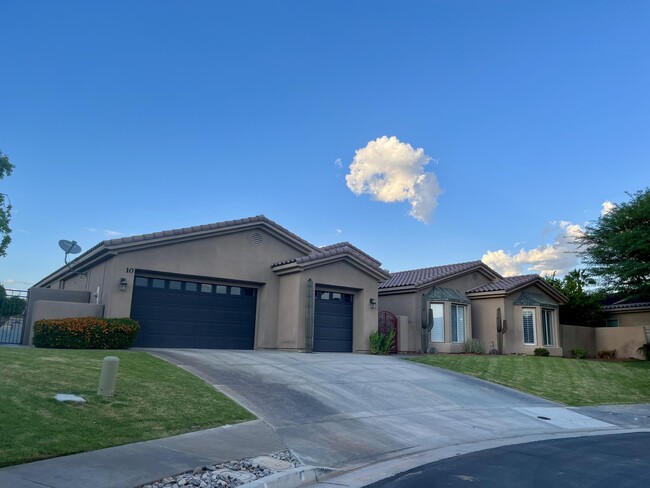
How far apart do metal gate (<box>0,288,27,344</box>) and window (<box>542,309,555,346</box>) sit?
24.4 m

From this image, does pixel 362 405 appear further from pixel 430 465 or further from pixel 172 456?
pixel 172 456

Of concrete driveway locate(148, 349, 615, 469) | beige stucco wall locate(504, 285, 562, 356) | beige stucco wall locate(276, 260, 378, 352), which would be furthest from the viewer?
beige stucco wall locate(504, 285, 562, 356)

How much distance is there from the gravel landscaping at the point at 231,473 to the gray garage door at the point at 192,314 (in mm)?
12330

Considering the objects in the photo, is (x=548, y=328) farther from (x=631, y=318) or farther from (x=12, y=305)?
(x=12, y=305)

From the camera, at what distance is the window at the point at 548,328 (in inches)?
1120

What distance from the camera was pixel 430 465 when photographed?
8188 millimetres

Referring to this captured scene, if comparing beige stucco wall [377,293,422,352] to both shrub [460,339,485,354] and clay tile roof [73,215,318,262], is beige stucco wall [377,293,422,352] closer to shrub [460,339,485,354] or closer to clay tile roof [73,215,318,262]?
shrub [460,339,485,354]

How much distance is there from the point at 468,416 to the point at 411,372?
181 inches

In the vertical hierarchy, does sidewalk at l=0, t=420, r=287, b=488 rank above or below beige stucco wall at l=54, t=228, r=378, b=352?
below

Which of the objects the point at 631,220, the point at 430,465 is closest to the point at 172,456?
the point at 430,465

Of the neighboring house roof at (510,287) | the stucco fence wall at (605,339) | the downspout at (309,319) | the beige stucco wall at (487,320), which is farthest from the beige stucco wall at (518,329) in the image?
the downspout at (309,319)

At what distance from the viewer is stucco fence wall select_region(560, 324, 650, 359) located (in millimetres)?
30172

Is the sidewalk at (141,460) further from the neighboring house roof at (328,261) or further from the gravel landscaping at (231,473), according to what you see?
the neighboring house roof at (328,261)

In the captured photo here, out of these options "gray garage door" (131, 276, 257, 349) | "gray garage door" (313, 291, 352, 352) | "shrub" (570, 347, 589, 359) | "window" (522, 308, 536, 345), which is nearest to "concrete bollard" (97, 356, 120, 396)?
"gray garage door" (131, 276, 257, 349)
